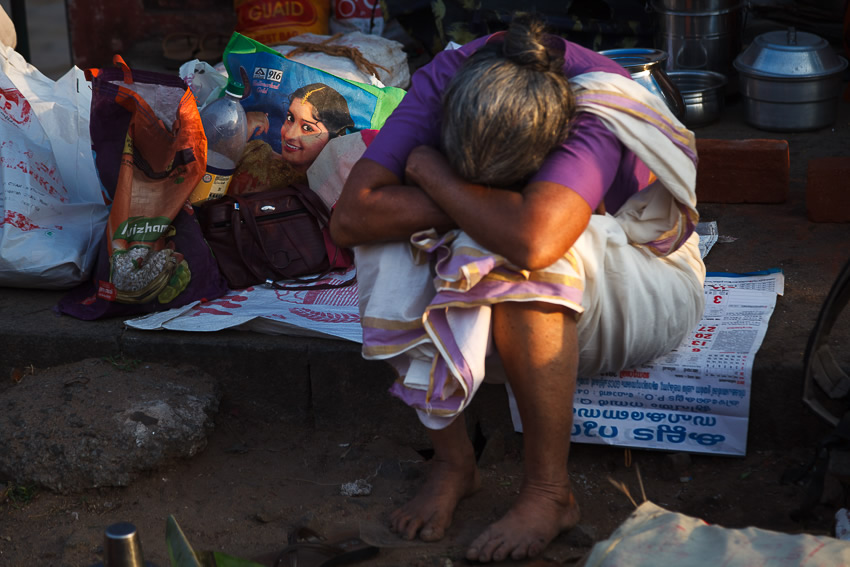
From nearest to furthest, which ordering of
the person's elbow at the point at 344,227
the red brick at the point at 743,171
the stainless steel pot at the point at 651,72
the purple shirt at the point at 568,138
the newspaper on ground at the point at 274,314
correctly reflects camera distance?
1. the purple shirt at the point at 568,138
2. the person's elbow at the point at 344,227
3. the newspaper on ground at the point at 274,314
4. the red brick at the point at 743,171
5. the stainless steel pot at the point at 651,72

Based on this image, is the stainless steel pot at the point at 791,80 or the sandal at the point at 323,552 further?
the stainless steel pot at the point at 791,80

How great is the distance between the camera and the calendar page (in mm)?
2244

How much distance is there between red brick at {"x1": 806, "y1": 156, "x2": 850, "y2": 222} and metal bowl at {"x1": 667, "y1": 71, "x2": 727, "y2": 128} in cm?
96

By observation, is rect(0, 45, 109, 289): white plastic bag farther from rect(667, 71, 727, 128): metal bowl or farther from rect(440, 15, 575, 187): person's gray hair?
rect(667, 71, 727, 128): metal bowl

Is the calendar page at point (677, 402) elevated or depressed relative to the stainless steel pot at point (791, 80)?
depressed

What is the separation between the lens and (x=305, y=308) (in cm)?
271

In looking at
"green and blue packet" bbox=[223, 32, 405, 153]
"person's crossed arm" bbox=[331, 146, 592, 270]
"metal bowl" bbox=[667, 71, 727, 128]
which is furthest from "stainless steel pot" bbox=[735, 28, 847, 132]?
"person's crossed arm" bbox=[331, 146, 592, 270]

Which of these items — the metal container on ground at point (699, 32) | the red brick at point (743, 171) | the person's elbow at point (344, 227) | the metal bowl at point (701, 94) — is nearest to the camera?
the person's elbow at point (344, 227)

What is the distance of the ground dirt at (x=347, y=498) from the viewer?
2.07 m

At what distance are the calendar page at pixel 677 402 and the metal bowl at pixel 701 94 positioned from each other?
1.89m

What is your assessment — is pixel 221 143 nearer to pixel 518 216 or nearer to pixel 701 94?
pixel 518 216

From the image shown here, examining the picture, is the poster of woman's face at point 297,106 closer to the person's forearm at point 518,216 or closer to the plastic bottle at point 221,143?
the plastic bottle at point 221,143

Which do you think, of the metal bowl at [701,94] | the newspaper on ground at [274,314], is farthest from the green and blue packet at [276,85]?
the metal bowl at [701,94]

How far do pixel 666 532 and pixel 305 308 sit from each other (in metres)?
1.48
